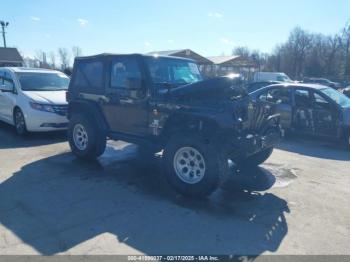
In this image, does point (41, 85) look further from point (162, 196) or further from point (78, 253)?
point (78, 253)

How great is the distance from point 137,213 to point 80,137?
2.90 meters

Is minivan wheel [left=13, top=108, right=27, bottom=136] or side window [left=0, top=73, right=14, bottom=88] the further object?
side window [left=0, top=73, right=14, bottom=88]

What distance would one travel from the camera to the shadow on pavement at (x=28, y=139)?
7.64 m

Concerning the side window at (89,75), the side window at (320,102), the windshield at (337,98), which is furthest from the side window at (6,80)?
the windshield at (337,98)

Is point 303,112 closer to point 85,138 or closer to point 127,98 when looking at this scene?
point 127,98

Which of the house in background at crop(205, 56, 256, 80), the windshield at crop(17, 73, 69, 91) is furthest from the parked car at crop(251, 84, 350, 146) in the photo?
the house in background at crop(205, 56, 256, 80)

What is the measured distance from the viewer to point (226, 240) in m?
3.54

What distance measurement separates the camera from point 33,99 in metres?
8.00

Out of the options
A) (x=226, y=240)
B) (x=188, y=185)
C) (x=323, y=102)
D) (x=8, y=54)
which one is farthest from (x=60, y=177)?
(x=8, y=54)

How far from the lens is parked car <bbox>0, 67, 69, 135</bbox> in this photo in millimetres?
7957

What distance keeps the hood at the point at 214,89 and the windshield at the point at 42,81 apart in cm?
514

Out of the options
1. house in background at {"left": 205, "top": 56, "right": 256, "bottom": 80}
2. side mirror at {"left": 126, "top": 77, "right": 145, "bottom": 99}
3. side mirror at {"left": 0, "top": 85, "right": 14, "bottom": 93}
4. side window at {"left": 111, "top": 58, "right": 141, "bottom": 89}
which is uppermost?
house in background at {"left": 205, "top": 56, "right": 256, "bottom": 80}

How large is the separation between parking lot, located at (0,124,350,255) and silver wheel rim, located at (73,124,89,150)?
0.34m

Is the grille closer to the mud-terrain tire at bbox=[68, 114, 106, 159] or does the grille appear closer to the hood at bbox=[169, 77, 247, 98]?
the mud-terrain tire at bbox=[68, 114, 106, 159]
